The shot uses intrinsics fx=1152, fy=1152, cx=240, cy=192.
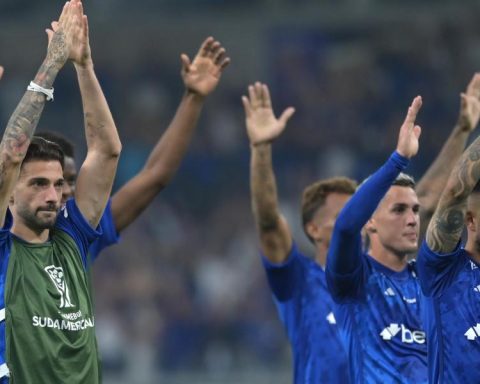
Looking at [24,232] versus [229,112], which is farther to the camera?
[229,112]

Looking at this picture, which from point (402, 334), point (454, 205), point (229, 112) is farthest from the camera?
point (229, 112)

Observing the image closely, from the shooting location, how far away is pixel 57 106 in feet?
55.0

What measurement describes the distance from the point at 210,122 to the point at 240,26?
151 cm

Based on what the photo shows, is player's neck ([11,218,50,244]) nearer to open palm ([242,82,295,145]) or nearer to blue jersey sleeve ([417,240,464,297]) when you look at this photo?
blue jersey sleeve ([417,240,464,297])

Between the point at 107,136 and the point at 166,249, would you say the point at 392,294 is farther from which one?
the point at 166,249

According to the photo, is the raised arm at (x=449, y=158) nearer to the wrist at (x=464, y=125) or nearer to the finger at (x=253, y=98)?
the wrist at (x=464, y=125)

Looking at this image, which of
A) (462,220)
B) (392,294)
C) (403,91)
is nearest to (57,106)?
(403,91)


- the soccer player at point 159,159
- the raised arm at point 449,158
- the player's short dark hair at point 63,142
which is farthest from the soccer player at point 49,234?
the raised arm at point 449,158

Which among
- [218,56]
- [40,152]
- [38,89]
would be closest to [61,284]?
[40,152]

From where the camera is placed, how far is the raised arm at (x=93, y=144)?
554 cm

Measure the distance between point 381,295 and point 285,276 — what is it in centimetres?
91

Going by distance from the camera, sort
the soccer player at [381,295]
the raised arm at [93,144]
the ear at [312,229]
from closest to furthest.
Answer: the raised arm at [93,144], the soccer player at [381,295], the ear at [312,229]

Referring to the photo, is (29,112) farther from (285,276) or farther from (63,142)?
(285,276)

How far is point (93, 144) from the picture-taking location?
563 cm
